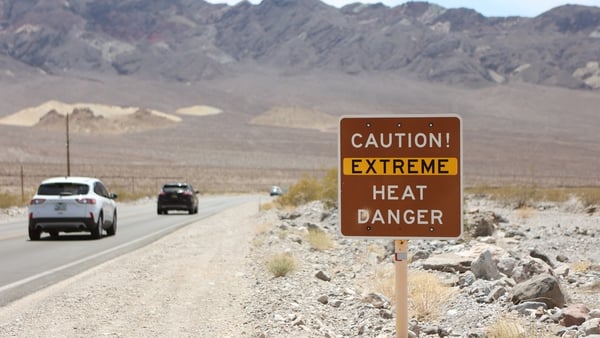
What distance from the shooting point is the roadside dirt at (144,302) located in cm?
917

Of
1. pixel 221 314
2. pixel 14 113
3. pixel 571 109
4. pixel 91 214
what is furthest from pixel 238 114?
pixel 221 314

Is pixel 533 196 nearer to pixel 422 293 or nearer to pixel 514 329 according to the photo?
pixel 422 293

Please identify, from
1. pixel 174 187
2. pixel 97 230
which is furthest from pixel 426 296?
pixel 174 187

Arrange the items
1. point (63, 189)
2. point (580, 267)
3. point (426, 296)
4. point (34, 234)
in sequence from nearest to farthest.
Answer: point (426, 296), point (580, 267), point (34, 234), point (63, 189)

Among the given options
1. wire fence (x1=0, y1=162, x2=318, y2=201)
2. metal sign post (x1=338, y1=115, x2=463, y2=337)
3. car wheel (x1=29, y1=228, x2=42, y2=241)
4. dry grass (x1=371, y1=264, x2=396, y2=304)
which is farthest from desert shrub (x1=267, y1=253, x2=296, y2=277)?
wire fence (x1=0, y1=162, x2=318, y2=201)

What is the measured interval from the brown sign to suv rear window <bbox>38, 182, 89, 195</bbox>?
17832 mm

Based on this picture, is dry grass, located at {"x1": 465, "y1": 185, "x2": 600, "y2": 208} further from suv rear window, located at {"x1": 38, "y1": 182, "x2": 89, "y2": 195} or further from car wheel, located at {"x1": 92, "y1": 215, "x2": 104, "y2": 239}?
suv rear window, located at {"x1": 38, "y1": 182, "x2": 89, "y2": 195}

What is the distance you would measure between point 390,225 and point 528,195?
1610 inches

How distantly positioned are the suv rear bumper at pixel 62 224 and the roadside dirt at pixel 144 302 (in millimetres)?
4851

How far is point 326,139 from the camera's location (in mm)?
141875

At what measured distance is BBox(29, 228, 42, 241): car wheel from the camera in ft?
74.4

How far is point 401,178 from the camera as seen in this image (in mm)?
5906

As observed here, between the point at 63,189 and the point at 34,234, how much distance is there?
143 cm

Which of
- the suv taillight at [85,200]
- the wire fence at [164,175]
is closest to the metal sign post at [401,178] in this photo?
the suv taillight at [85,200]
